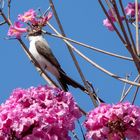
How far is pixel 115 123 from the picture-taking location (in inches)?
113

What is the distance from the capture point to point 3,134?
110 inches

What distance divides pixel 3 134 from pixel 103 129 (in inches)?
24.2

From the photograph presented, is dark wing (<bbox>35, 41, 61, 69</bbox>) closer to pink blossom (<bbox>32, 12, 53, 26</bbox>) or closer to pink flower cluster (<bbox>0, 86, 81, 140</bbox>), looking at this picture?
pink blossom (<bbox>32, 12, 53, 26</bbox>)

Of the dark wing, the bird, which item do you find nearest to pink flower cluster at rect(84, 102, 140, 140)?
the bird

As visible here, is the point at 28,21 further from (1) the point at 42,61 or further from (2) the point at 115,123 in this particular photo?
(1) the point at 42,61

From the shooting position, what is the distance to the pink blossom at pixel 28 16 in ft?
13.2

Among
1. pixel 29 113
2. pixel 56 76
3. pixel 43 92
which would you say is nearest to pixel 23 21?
pixel 43 92

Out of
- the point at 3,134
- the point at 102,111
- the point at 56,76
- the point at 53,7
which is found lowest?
the point at 56,76

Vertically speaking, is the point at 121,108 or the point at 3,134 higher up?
the point at 3,134

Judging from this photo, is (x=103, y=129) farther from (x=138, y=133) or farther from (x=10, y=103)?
(x=10, y=103)

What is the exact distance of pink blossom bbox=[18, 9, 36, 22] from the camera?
404cm

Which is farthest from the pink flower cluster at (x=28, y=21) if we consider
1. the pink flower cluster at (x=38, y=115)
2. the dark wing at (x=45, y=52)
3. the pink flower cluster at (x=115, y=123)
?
the dark wing at (x=45, y=52)

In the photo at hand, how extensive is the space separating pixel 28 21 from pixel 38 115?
4.70ft

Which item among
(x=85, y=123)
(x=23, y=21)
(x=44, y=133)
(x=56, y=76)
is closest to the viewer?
(x=44, y=133)
